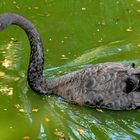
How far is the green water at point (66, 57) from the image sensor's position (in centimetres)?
516

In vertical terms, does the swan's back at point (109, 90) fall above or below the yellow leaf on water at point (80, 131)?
above

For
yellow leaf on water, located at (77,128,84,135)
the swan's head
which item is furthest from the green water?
the swan's head

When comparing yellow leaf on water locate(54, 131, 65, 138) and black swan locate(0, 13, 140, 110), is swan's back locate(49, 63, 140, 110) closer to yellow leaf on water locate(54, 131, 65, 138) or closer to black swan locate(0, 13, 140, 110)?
black swan locate(0, 13, 140, 110)

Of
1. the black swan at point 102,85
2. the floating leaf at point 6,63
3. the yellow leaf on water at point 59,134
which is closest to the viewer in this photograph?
the yellow leaf on water at point 59,134

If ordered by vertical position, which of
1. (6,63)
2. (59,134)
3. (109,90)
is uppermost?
(6,63)

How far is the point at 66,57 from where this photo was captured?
22.3 ft

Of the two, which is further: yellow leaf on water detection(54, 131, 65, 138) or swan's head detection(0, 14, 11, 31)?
swan's head detection(0, 14, 11, 31)

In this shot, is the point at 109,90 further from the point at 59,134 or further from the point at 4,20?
the point at 4,20

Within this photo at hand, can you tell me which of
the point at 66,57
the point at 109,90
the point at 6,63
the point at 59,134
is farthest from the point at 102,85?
the point at 6,63

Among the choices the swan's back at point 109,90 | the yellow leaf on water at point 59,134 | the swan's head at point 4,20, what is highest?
the swan's head at point 4,20

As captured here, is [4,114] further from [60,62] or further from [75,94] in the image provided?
[60,62]

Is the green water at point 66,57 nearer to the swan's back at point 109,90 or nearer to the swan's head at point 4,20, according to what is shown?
the swan's back at point 109,90

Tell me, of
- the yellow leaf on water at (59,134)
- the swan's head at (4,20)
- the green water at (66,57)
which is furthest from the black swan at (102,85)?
the yellow leaf on water at (59,134)

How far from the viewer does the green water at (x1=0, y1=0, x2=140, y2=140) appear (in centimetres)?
516
